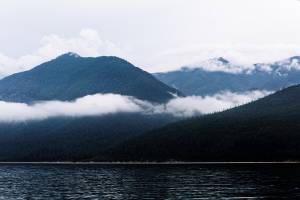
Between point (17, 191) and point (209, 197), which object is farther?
point (17, 191)

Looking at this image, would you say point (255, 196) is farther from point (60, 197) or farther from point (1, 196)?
point (1, 196)

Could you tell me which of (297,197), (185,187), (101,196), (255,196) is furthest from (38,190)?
(297,197)

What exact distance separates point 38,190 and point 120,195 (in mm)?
39242

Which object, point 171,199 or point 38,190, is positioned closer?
point 171,199

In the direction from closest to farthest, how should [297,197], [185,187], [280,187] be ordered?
1. [297,197]
2. [280,187]
3. [185,187]

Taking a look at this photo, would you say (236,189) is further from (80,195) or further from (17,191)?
(17,191)

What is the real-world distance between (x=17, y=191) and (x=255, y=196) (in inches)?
3247

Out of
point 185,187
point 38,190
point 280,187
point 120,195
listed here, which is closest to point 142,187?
point 185,187

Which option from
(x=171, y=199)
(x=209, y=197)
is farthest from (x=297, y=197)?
(x=171, y=199)

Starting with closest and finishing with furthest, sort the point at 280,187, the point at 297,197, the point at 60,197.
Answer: the point at 297,197
the point at 60,197
the point at 280,187

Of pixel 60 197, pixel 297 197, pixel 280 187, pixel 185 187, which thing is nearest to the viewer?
pixel 297 197

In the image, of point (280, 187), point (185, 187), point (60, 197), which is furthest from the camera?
point (185, 187)

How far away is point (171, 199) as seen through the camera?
132 metres

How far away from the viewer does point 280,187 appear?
155 meters
